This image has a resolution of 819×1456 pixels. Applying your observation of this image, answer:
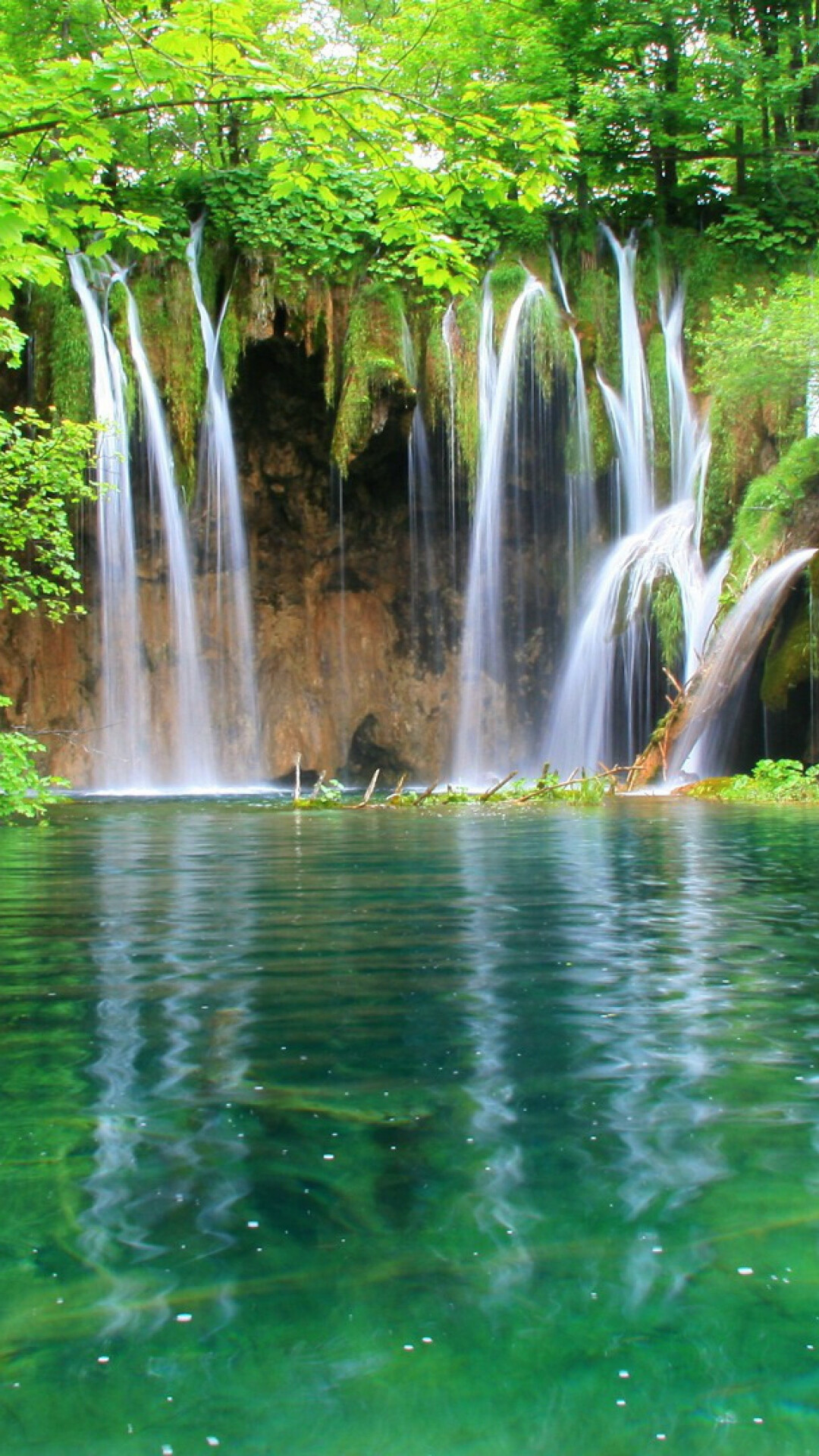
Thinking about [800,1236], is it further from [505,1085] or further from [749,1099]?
[505,1085]

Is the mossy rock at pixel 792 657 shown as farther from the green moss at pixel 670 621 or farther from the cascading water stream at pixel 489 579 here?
the cascading water stream at pixel 489 579

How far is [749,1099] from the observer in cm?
323

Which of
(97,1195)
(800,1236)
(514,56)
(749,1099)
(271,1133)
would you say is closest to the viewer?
(800,1236)

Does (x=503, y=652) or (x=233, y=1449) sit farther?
(x=503, y=652)

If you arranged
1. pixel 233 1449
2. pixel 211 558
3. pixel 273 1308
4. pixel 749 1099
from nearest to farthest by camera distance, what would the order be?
pixel 233 1449 → pixel 273 1308 → pixel 749 1099 → pixel 211 558

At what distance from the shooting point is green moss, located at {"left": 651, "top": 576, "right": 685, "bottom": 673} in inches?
783

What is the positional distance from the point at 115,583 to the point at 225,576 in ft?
8.86

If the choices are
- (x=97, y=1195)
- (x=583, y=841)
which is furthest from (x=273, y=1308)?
(x=583, y=841)

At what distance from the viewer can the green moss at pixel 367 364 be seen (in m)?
23.2

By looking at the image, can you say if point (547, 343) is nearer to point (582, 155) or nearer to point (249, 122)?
point (582, 155)

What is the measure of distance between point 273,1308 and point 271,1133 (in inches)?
34.8

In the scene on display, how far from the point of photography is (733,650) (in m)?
18.0

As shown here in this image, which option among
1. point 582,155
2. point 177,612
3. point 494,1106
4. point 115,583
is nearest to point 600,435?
point 582,155

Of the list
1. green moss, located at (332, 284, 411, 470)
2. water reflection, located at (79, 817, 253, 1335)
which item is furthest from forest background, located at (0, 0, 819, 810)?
water reflection, located at (79, 817, 253, 1335)
